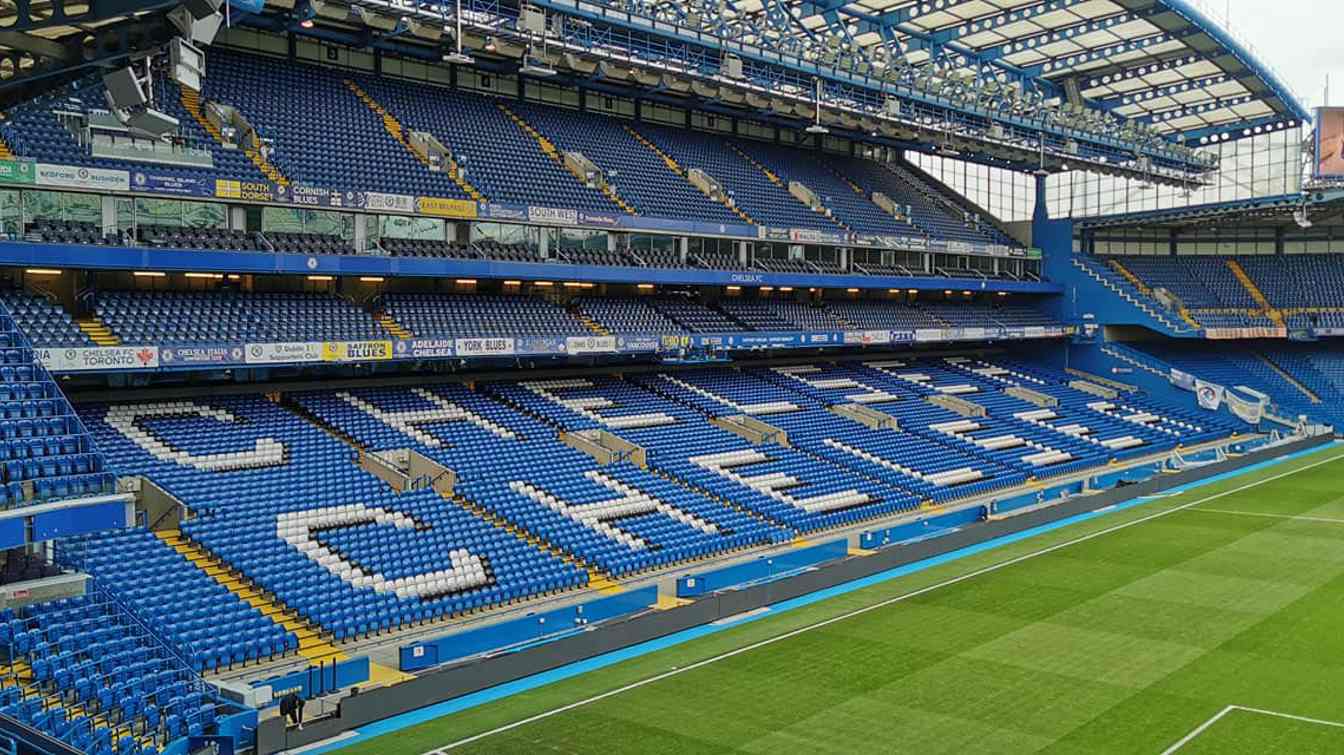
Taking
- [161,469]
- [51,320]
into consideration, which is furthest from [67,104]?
[161,469]

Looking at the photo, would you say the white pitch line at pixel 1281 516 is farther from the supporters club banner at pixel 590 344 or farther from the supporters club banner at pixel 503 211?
the supporters club banner at pixel 503 211

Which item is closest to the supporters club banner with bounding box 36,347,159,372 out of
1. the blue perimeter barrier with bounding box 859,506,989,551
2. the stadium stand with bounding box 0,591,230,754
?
the stadium stand with bounding box 0,591,230,754

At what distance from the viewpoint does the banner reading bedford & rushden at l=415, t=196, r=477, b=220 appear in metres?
32.4

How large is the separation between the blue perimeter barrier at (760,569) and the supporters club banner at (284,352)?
453 inches

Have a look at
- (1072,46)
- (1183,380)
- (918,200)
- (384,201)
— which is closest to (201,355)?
(384,201)

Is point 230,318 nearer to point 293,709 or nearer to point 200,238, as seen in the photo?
point 200,238

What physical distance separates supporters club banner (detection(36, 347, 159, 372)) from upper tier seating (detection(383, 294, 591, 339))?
7926 mm

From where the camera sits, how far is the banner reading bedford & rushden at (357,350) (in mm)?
28750

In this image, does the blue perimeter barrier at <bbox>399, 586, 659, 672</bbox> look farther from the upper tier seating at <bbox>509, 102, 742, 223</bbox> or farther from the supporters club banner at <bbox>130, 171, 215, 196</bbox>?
the upper tier seating at <bbox>509, 102, 742, 223</bbox>

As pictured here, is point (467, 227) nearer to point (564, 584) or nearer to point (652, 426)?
point (652, 426)

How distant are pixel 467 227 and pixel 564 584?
14163mm

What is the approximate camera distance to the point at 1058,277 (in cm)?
5769

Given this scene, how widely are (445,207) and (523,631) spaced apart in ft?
51.3

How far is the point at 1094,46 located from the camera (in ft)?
159
